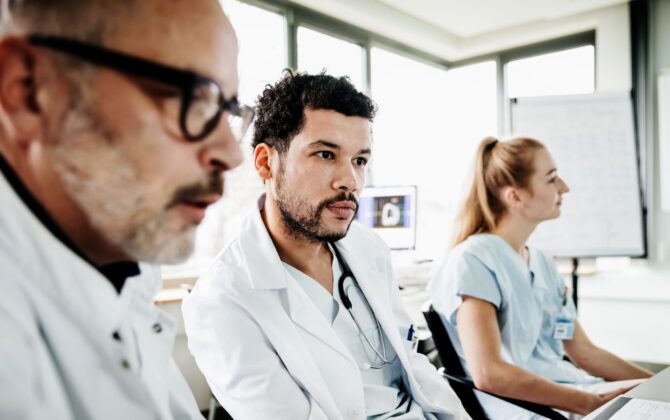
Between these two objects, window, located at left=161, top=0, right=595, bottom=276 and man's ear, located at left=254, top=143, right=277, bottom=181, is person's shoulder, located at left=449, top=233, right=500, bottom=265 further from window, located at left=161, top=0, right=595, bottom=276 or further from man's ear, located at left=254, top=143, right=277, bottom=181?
window, located at left=161, top=0, right=595, bottom=276

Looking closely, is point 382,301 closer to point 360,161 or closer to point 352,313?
point 352,313

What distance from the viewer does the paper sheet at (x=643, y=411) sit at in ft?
2.73

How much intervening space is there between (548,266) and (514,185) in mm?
410

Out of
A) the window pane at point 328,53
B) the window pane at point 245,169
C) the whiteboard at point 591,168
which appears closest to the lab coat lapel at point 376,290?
the window pane at point 245,169

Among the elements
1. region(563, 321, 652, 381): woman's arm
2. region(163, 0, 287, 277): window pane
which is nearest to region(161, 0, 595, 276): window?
region(163, 0, 287, 277): window pane

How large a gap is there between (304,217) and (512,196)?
873 mm

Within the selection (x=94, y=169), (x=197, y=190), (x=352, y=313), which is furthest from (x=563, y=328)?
(x=94, y=169)

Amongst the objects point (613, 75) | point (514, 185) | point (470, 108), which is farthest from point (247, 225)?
point (470, 108)

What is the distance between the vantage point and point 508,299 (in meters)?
1.48

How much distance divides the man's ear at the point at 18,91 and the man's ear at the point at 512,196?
1517 mm

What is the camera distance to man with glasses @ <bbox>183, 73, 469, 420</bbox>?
997mm

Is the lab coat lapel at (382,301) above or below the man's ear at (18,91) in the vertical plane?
below

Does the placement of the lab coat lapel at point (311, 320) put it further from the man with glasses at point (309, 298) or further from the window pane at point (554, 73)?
the window pane at point (554, 73)

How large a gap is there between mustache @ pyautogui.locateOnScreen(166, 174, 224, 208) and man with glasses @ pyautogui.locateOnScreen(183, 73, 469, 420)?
514mm
